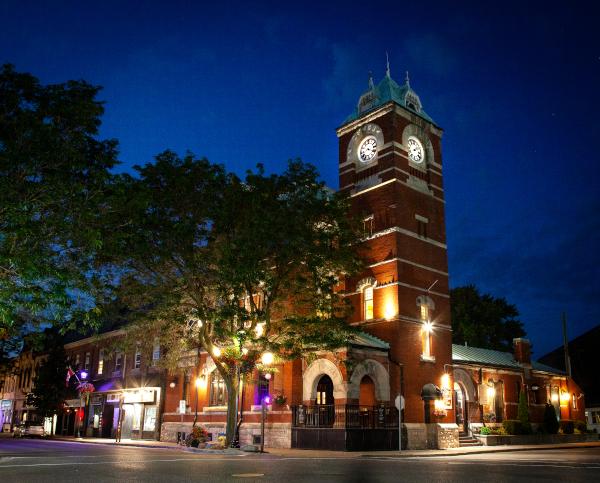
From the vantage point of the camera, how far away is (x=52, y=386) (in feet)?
168

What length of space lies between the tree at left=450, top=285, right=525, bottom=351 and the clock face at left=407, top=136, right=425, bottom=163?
25305 mm

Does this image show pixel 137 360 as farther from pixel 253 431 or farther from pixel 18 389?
pixel 18 389

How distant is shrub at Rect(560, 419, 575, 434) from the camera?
43531 mm

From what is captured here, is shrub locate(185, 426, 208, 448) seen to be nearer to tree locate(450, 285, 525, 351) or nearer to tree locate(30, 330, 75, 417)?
tree locate(30, 330, 75, 417)

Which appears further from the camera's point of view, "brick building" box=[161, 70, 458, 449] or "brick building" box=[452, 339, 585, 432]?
"brick building" box=[452, 339, 585, 432]

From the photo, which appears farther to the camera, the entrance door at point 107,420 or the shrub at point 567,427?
the entrance door at point 107,420

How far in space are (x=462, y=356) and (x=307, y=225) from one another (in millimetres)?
17299

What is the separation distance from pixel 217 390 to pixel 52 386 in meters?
21.6

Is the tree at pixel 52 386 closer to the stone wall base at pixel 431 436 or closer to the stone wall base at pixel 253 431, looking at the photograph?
the stone wall base at pixel 253 431

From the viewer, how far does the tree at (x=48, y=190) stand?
15.0m

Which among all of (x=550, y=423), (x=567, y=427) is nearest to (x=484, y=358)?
(x=550, y=423)

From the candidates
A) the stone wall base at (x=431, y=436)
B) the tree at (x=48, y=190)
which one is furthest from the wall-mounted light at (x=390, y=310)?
the tree at (x=48, y=190)

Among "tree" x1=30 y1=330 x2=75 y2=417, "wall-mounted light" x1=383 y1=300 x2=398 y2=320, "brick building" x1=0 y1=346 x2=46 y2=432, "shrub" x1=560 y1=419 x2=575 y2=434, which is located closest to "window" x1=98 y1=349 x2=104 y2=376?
"tree" x1=30 y1=330 x2=75 y2=417

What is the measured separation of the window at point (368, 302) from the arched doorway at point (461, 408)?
7.59 meters
